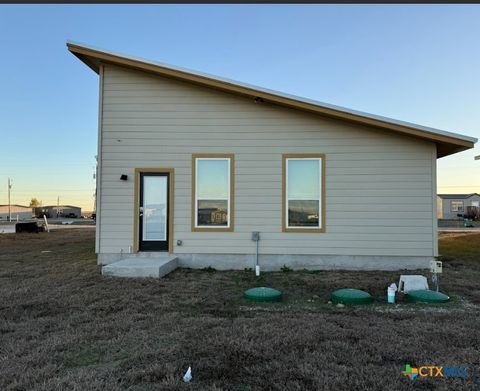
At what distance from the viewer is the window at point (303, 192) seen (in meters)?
7.41

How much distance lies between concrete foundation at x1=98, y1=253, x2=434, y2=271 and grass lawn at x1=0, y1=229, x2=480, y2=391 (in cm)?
127

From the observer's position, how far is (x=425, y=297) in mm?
4828

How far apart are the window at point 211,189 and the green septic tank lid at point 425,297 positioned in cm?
394

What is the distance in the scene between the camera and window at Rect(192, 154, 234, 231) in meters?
7.55

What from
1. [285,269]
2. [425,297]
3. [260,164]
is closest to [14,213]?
[260,164]

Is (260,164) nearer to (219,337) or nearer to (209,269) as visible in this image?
(209,269)

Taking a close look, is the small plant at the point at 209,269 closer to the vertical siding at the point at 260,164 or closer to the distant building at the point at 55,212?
the vertical siding at the point at 260,164

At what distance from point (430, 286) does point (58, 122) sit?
21.7 m

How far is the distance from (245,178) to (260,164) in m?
0.45

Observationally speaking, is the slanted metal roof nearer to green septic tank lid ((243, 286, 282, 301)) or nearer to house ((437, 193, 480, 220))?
green septic tank lid ((243, 286, 282, 301))

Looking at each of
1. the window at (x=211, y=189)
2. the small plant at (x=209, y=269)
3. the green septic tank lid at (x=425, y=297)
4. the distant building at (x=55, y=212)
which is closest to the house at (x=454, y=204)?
the window at (x=211, y=189)

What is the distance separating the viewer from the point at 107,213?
24.8ft

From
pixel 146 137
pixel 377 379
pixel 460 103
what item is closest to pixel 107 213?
pixel 146 137

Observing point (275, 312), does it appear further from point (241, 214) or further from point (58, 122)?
point (58, 122)
